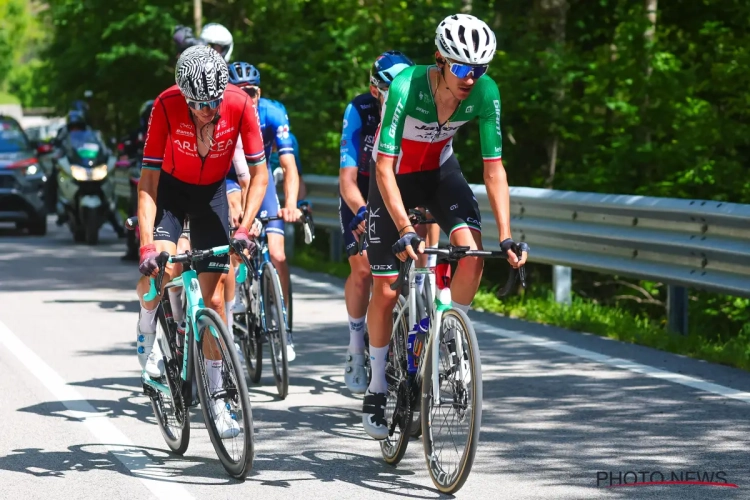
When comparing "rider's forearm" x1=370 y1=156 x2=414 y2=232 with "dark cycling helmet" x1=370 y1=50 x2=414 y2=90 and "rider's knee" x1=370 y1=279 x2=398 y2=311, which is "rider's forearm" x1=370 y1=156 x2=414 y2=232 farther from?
"dark cycling helmet" x1=370 y1=50 x2=414 y2=90

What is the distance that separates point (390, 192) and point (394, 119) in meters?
0.36

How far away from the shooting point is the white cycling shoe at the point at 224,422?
6102 mm

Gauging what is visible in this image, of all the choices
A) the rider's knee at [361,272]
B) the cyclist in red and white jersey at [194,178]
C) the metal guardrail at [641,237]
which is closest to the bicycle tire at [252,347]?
the rider's knee at [361,272]

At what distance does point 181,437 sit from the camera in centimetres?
660

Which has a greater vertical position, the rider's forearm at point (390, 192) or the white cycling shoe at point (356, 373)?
the rider's forearm at point (390, 192)

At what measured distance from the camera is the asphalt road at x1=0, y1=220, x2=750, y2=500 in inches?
235

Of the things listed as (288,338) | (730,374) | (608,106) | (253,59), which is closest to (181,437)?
(288,338)

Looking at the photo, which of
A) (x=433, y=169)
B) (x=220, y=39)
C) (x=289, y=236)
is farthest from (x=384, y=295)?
(x=289, y=236)

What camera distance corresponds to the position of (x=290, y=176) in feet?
30.2

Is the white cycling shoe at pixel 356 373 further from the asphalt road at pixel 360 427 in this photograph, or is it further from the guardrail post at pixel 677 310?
the guardrail post at pixel 677 310

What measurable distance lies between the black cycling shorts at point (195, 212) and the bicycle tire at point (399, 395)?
1006mm

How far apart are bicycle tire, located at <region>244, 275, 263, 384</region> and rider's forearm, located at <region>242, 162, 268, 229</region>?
5.94ft

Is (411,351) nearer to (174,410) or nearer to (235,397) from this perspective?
(235,397)

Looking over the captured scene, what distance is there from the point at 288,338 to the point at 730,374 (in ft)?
8.90
